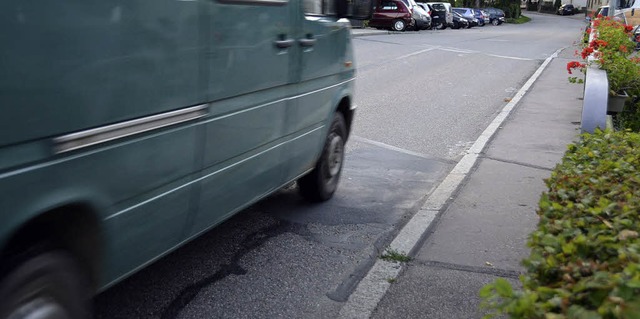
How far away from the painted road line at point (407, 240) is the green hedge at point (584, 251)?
1.26 metres

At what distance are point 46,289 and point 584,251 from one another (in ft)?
7.04

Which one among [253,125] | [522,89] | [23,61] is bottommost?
[522,89]

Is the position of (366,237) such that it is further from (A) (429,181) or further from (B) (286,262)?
(A) (429,181)

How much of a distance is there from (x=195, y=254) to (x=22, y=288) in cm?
237

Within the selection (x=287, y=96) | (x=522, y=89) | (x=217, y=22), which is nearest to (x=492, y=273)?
(x=287, y=96)

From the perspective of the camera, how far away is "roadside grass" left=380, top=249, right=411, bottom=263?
543cm

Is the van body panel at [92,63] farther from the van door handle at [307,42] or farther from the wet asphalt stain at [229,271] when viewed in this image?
the van door handle at [307,42]

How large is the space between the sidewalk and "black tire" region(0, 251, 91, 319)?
70.0 inches

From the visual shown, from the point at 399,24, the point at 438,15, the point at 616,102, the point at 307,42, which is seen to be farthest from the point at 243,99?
the point at 438,15

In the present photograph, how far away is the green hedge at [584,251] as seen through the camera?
2514 mm

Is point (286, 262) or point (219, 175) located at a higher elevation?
point (219, 175)

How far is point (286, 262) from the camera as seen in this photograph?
5.32 meters

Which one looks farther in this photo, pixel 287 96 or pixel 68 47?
pixel 287 96

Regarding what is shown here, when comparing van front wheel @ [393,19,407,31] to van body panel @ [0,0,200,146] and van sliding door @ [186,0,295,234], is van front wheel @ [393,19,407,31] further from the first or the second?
van body panel @ [0,0,200,146]
